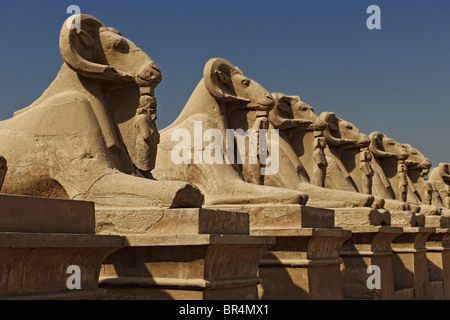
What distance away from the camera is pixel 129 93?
21.1 ft

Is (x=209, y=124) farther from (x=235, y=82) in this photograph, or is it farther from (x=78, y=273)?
(x=78, y=273)

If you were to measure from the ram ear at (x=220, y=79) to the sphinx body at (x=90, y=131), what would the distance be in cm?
181

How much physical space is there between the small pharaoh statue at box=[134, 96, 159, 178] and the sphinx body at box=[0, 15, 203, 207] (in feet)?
0.20

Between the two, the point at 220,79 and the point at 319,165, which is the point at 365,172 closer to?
the point at 319,165

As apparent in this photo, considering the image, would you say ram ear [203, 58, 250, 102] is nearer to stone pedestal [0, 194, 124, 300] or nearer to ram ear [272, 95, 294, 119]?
ram ear [272, 95, 294, 119]

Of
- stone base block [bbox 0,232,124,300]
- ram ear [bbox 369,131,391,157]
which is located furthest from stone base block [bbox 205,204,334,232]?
ram ear [bbox 369,131,391,157]

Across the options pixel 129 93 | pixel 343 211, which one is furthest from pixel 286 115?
pixel 129 93

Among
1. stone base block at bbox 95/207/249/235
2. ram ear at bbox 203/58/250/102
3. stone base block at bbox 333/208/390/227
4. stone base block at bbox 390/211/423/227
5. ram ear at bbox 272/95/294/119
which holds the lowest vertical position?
stone base block at bbox 95/207/249/235

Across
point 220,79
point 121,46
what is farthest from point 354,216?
point 121,46

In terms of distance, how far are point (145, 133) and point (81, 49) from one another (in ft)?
3.01

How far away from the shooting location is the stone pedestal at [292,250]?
721 centimetres

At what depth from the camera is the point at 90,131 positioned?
5930 millimetres

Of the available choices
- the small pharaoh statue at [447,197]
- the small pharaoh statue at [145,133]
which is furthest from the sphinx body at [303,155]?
the small pharaoh statue at [447,197]

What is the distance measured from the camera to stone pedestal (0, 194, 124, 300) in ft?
12.7
